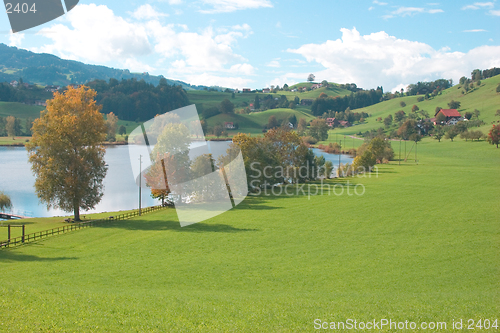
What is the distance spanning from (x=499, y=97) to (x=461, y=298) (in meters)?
188

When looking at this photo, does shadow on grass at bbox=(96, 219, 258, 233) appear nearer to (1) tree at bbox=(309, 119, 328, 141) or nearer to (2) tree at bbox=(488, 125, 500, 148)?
(2) tree at bbox=(488, 125, 500, 148)

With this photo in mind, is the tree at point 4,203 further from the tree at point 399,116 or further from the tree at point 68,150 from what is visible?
the tree at point 399,116

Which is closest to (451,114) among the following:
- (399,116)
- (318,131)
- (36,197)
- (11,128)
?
(399,116)

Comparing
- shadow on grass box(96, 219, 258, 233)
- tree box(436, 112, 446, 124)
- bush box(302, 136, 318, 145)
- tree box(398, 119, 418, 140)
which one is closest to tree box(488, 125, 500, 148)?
tree box(398, 119, 418, 140)

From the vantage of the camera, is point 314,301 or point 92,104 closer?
point 314,301

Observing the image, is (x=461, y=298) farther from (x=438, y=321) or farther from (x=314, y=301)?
(x=314, y=301)

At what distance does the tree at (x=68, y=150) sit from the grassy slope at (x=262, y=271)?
524 centimetres

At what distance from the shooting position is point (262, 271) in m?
22.5

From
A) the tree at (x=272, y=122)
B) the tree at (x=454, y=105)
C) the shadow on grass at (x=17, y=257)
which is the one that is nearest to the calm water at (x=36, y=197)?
the shadow on grass at (x=17, y=257)

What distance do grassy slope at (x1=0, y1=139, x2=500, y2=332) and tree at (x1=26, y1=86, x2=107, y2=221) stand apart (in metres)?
5.24

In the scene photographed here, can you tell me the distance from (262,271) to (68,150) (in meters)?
24.1

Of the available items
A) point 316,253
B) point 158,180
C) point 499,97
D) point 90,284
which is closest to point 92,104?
point 158,180

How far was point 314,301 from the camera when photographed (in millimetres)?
16500

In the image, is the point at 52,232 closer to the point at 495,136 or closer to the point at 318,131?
the point at 495,136
